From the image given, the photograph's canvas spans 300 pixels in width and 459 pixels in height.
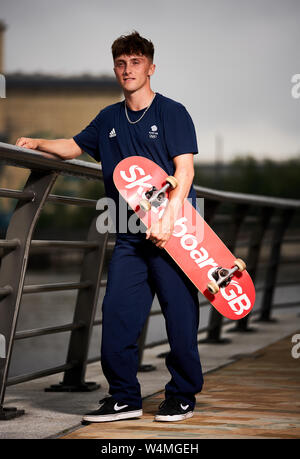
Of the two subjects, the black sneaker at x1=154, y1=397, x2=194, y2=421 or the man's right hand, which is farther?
the man's right hand

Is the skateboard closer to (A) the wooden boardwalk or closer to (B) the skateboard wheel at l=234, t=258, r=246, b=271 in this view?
(B) the skateboard wheel at l=234, t=258, r=246, b=271

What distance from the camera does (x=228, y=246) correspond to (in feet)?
23.9

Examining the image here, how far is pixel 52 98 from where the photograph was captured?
75312 mm

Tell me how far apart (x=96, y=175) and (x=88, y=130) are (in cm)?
44

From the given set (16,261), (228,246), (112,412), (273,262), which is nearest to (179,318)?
(112,412)

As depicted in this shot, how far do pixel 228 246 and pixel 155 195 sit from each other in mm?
3523

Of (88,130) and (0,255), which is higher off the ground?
(88,130)

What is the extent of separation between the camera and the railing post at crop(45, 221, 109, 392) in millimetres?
4844

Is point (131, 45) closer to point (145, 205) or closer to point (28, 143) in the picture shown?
point (28, 143)

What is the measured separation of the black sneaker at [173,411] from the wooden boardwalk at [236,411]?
1.1 inches

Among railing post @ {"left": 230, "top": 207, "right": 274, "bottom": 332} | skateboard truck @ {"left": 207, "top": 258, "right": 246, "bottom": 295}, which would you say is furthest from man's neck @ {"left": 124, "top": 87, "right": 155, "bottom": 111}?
railing post @ {"left": 230, "top": 207, "right": 274, "bottom": 332}

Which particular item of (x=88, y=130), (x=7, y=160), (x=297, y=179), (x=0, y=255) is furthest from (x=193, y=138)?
(x=297, y=179)

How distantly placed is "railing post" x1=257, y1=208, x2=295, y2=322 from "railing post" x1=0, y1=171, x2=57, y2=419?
5042 mm
